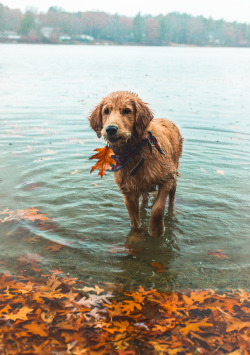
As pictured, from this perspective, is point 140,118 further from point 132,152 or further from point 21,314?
point 21,314

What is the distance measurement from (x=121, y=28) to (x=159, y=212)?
181 metres

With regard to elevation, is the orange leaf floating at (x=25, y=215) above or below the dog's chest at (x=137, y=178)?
below

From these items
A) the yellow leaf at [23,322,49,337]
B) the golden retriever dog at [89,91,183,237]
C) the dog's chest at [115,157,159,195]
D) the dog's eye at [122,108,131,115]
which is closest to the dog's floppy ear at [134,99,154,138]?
the golden retriever dog at [89,91,183,237]

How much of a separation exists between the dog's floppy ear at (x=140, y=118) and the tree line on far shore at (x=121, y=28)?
154m

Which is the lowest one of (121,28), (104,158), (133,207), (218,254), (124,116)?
(218,254)

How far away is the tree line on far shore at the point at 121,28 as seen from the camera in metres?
154

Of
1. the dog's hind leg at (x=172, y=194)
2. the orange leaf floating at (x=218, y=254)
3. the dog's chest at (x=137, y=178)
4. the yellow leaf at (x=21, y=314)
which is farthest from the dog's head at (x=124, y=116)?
the yellow leaf at (x=21, y=314)

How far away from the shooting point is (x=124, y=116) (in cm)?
Result: 457

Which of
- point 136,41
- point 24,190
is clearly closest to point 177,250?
point 24,190

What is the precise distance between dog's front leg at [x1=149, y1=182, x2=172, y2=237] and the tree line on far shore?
15396cm

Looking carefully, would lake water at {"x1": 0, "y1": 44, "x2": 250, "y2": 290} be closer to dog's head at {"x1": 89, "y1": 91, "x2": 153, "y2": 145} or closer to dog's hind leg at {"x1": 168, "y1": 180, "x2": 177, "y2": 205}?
dog's hind leg at {"x1": 168, "y1": 180, "x2": 177, "y2": 205}

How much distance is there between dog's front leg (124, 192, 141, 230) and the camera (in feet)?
17.3

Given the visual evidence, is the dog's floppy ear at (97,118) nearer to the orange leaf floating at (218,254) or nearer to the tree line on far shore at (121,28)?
the orange leaf floating at (218,254)

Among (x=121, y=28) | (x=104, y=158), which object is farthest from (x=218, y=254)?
(x=121, y=28)
